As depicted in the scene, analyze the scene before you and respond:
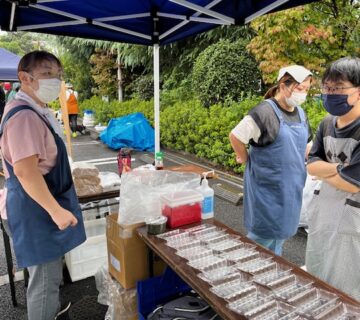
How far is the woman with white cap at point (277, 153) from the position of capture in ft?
7.30

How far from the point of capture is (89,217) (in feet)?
10.6

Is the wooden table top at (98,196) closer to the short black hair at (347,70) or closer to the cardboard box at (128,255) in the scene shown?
the cardboard box at (128,255)

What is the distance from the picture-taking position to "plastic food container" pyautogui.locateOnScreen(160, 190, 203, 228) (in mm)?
1957

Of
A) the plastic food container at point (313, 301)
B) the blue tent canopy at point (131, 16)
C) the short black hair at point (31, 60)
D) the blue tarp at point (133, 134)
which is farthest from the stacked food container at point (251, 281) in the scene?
the blue tarp at point (133, 134)

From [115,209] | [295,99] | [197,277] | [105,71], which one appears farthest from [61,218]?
[105,71]

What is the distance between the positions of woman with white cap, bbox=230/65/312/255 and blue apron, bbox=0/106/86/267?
4.05 feet

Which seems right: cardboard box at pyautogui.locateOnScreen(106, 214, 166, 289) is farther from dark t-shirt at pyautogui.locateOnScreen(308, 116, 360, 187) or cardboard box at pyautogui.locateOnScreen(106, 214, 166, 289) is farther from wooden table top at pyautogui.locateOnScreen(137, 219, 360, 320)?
dark t-shirt at pyautogui.locateOnScreen(308, 116, 360, 187)

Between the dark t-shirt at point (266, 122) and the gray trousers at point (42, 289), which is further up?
the dark t-shirt at point (266, 122)

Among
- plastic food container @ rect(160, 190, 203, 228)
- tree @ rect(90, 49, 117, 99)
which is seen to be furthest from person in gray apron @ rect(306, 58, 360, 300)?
tree @ rect(90, 49, 117, 99)

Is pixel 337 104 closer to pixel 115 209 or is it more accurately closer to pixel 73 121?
pixel 115 209

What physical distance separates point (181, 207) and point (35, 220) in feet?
2.81

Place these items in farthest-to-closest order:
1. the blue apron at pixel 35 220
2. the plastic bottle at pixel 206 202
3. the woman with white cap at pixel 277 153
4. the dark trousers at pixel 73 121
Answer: the dark trousers at pixel 73 121 → the woman with white cap at pixel 277 153 → the plastic bottle at pixel 206 202 → the blue apron at pixel 35 220

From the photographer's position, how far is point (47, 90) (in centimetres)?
187

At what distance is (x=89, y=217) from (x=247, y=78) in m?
5.15
